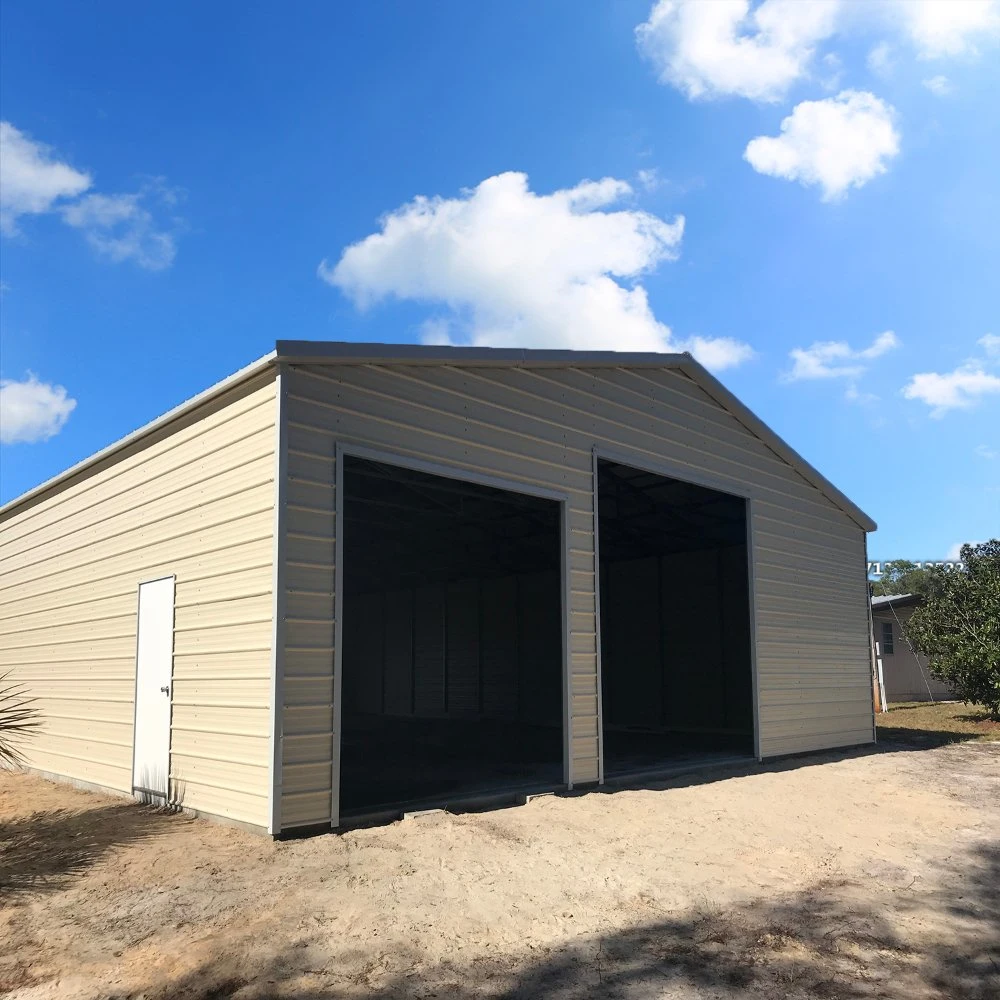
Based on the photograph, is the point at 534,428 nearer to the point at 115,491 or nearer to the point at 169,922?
the point at 115,491

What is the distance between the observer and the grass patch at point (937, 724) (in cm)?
1655

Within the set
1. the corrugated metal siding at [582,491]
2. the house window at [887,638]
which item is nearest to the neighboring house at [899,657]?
the house window at [887,638]

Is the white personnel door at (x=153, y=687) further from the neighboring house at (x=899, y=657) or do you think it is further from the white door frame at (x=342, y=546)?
the neighboring house at (x=899, y=657)

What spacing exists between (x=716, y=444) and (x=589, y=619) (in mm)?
3786

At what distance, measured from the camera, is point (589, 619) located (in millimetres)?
9656

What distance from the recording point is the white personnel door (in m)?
8.37

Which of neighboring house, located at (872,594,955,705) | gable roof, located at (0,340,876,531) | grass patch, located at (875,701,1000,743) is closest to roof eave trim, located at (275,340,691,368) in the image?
gable roof, located at (0,340,876,531)

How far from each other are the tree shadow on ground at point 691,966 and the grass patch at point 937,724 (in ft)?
39.7

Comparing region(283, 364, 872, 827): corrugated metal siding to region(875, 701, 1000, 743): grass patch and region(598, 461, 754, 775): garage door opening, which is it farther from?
region(875, 701, 1000, 743): grass patch

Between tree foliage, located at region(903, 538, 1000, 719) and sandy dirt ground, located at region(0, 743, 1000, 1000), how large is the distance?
12.9m

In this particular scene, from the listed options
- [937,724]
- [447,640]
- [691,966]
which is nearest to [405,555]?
[447,640]

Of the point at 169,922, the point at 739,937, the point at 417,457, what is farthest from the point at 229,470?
the point at 739,937

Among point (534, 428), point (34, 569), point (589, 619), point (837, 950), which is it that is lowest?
point (837, 950)

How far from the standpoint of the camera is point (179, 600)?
8.30m
